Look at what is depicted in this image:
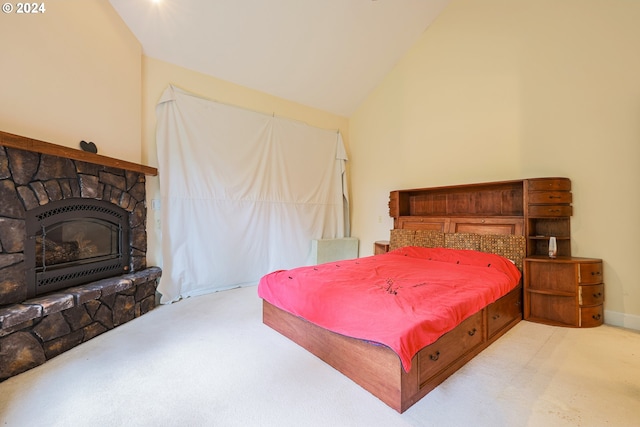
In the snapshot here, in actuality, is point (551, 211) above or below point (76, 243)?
above

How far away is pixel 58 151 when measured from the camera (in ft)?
7.21

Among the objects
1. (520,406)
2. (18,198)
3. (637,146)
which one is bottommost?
(520,406)

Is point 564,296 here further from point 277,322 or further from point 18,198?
point 18,198

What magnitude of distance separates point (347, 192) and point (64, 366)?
452 centimetres

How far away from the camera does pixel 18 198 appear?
2047 mm

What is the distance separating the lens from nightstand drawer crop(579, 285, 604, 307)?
262 centimetres

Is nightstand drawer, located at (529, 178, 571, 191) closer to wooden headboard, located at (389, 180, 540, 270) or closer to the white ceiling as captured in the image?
wooden headboard, located at (389, 180, 540, 270)

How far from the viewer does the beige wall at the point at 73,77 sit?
83.7 inches

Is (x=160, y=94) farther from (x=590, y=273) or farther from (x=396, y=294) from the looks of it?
(x=590, y=273)

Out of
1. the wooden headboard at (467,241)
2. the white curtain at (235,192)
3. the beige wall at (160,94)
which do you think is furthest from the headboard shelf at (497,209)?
the beige wall at (160,94)

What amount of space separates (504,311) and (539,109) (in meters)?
2.32

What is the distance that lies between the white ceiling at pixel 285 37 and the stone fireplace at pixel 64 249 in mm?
1663

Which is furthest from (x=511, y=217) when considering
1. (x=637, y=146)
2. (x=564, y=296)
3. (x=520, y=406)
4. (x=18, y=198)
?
(x=18, y=198)

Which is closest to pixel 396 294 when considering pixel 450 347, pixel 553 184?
pixel 450 347
